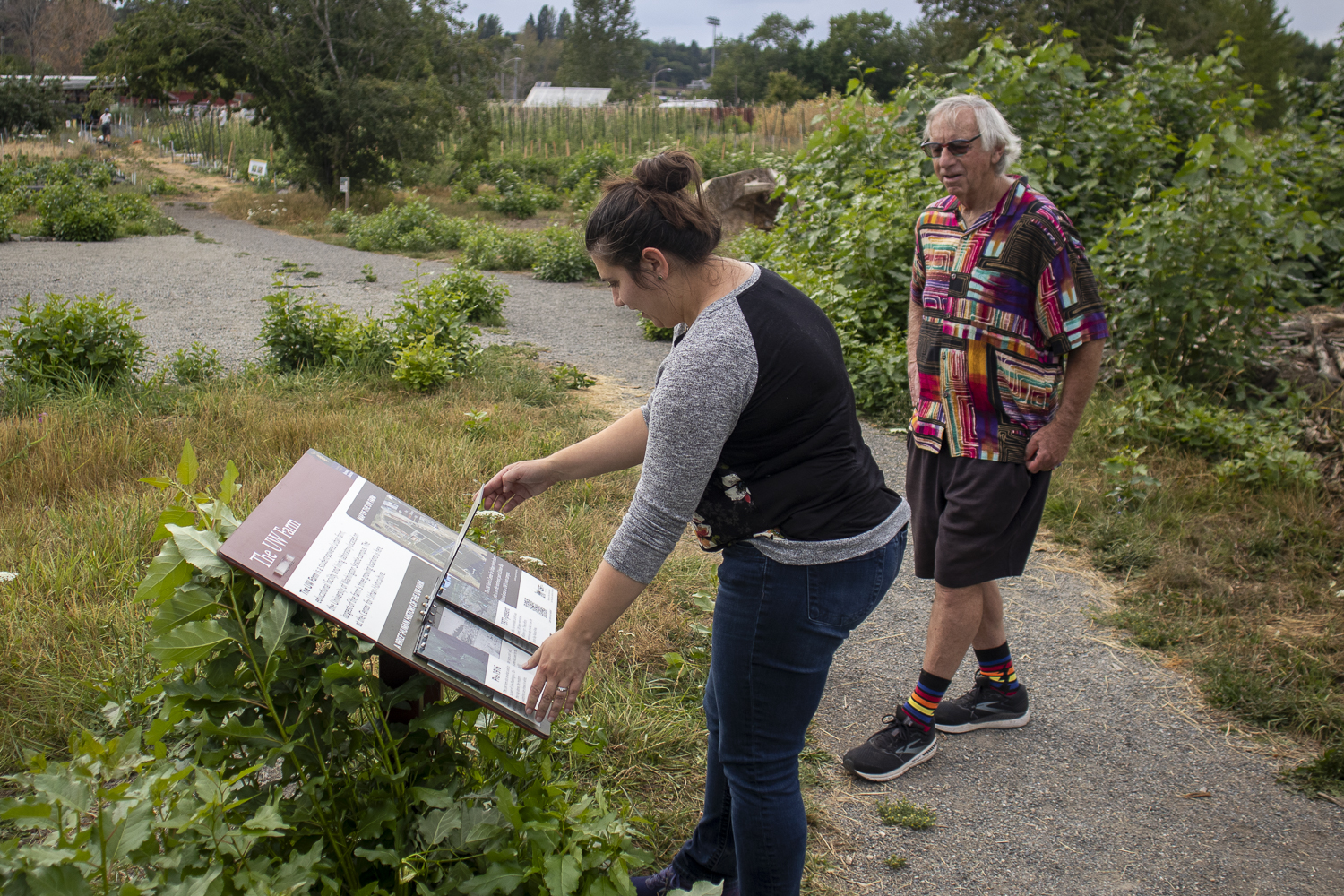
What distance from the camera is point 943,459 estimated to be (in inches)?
107

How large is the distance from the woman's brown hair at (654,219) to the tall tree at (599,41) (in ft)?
251

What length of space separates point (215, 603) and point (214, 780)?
0.29m

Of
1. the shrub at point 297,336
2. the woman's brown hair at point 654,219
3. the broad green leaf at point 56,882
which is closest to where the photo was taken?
the broad green leaf at point 56,882

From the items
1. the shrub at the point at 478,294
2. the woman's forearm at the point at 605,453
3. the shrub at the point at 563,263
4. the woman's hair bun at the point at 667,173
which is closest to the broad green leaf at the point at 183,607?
the woman's forearm at the point at 605,453

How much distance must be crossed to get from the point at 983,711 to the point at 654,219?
226 centimetres

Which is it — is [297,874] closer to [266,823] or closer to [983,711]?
[266,823]

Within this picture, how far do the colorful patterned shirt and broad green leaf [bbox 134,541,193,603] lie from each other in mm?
2031

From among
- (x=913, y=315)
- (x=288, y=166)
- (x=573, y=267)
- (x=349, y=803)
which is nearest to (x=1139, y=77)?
(x=913, y=315)

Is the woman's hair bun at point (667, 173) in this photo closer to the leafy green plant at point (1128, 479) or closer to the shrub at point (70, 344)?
the leafy green plant at point (1128, 479)

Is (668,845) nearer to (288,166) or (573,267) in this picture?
(573,267)

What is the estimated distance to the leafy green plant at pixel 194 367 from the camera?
6.00 metres

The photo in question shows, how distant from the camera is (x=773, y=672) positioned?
1691mm

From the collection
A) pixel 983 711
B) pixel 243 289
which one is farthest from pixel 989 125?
pixel 243 289

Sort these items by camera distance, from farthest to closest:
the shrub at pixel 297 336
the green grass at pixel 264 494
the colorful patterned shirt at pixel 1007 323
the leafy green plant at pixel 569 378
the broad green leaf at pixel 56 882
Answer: the leafy green plant at pixel 569 378 → the shrub at pixel 297 336 → the green grass at pixel 264 494 → the colorful patterned shirt at pixel 1007 323 → the broad green leaf at pixel 56 882
